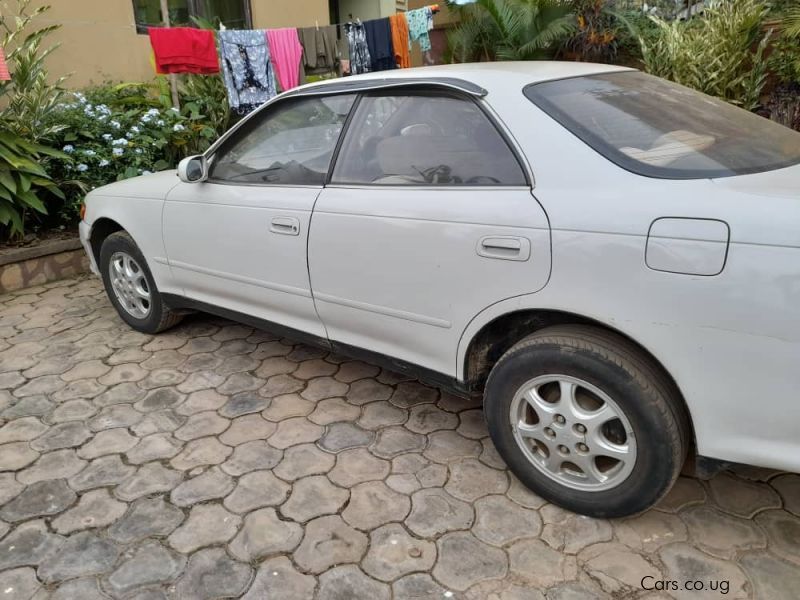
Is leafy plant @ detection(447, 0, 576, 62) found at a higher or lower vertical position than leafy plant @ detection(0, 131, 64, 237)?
higher

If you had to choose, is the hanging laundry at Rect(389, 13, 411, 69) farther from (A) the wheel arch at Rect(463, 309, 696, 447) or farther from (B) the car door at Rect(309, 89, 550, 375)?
(A) the wheel arch at Rect(463, 309, 696, 447)

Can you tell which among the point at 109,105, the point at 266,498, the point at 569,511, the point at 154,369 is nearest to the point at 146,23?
the point at 109,105

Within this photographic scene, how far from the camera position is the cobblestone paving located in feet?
6.61

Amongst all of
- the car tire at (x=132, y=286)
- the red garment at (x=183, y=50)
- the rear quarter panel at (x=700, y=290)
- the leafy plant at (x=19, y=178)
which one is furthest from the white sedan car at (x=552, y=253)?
the red garment at (x=183, y=50)

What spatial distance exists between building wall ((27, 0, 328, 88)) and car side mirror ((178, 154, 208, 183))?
4.33m

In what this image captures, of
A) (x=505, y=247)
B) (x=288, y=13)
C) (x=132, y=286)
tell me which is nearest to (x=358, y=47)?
(x=288, y=13)

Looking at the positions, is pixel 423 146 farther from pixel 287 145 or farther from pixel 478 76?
pixel 287 145

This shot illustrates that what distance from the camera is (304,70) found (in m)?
7.49

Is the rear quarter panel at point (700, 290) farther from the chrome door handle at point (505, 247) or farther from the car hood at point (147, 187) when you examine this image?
the car hood at point (147, 187)

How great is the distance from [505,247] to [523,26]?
790cm

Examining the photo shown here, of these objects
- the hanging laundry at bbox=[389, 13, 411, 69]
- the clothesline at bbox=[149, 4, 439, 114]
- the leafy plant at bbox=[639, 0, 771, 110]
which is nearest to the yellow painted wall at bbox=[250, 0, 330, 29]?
the clothesline at bbox=[149, 4, 439, 114]

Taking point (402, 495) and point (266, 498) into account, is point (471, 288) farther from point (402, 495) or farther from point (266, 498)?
point (266, 498)

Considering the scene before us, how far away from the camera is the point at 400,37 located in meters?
7.68

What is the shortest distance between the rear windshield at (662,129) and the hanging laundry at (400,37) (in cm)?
565
